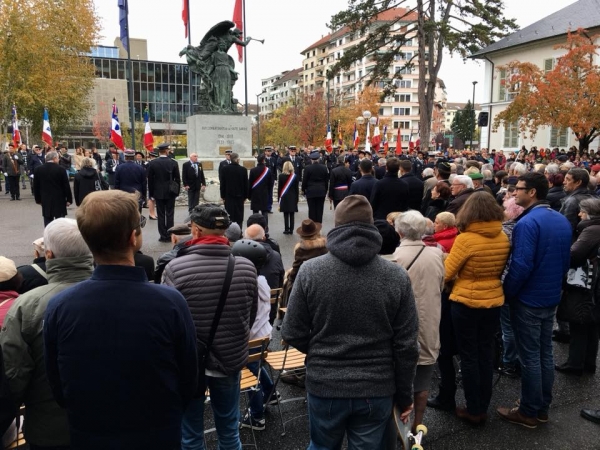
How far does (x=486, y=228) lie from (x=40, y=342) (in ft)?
9.94

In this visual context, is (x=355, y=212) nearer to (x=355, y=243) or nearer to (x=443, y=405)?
(x=355, y=243)

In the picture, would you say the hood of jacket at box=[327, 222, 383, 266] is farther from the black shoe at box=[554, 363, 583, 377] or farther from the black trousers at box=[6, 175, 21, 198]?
the black trousers at box=[6, 175, 21, 198]

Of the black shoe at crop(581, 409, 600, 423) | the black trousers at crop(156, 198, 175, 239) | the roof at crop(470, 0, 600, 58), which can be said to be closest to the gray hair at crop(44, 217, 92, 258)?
the black shoe at crop(581, 409, 600, 423)

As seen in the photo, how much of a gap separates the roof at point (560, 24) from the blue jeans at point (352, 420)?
119 feet

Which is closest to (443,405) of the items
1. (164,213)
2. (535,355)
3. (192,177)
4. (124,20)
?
(535,355)

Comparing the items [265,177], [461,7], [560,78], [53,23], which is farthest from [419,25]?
[53,23]

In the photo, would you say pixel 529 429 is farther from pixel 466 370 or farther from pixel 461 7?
A: pixel 461 7

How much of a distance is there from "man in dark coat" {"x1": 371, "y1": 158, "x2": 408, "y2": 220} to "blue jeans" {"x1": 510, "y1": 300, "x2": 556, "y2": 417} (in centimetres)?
454

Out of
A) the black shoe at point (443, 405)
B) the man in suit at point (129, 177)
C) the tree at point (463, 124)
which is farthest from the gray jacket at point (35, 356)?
the tree at point (463, 124)

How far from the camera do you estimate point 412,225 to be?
3475 mm

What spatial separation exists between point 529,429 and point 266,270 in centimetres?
258

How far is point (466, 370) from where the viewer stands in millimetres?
3824

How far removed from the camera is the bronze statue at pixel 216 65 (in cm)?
1702

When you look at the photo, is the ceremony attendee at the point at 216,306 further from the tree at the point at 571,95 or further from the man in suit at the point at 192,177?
the tree at the point at 571,95
